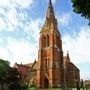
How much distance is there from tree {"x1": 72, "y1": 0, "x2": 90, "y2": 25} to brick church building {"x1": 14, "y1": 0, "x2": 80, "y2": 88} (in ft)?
156

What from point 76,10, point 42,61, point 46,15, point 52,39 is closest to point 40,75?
point 42,61

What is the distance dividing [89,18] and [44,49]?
53.9 m

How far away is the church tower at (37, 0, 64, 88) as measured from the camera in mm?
69800

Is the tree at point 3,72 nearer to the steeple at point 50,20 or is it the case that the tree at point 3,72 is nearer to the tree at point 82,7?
the steeple at point 50,20

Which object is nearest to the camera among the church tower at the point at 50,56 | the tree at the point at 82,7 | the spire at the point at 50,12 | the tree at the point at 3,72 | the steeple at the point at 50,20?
the tree at the point at 82,7

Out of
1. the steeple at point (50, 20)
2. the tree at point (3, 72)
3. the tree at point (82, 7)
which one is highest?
the steeple at point (50, 20)

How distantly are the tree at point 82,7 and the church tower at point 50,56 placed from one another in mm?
48743

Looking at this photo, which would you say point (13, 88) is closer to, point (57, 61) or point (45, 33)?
point (57, 61)

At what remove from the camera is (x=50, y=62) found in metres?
71.7

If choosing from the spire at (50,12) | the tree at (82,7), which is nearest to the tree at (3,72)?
the spire at (50,12)

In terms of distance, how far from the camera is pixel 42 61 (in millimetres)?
74000

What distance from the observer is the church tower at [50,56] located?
2748 inches

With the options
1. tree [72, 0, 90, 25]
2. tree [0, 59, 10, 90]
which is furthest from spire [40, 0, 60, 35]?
tree [72, 0, 90, 25]

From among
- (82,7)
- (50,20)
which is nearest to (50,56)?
(50,20)
